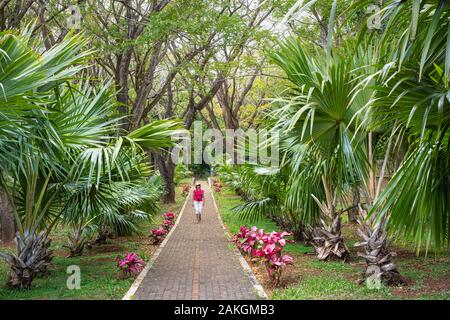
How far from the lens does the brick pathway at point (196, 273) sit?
23.3 ft

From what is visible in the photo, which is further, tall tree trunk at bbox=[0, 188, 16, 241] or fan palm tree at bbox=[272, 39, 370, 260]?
tall tree trunk at bbox=[0, 188, 16, 241]

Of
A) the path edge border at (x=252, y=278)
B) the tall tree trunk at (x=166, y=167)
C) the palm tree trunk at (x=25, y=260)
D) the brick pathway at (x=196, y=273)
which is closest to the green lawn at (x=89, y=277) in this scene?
the palm tree trunk at (x=25, y=260)

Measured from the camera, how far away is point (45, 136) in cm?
632

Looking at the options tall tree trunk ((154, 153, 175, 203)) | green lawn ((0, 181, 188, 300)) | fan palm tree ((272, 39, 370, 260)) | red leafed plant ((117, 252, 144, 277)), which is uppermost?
fan palm tree ((272, 39, 370, 260))

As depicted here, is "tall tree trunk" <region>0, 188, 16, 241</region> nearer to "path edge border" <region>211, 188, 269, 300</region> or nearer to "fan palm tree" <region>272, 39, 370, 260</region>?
"path edge border" <region>211, 188, 269, 300</region>

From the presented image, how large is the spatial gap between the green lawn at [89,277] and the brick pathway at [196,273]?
1.68ft

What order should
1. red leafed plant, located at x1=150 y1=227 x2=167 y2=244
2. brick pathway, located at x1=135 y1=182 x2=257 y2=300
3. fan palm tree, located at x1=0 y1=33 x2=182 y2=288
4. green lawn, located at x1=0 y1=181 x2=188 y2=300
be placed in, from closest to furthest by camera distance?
fan palm tree, located at x1=0 y1=33 x2=182 y2=288 → brick pathway, located at x1=135 y1=182 x2=257 y2=300 → green lawn, located at x1=0 y1=181 x2=188 y2=300 → red leafed plant, located at x1=150 y1=227 x2=167 y2=244

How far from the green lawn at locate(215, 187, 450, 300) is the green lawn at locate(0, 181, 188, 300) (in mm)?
2624

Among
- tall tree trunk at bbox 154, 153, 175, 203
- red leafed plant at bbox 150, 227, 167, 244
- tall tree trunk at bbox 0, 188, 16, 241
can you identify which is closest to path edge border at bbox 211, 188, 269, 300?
red leafed plant at bbox 150, 227, 167, 244

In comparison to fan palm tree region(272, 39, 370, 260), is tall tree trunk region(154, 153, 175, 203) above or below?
below

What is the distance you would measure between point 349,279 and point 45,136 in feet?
17.9

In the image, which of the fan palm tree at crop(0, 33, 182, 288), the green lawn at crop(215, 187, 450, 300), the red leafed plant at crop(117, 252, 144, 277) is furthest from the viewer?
the red leafed plant at crop(117, 252, 144, 277)

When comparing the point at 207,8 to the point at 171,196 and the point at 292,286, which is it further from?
the point at 171,196

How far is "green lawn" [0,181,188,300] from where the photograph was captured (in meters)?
7.25
